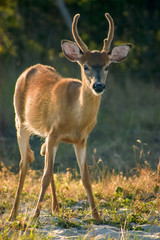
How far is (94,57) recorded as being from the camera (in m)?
5.12

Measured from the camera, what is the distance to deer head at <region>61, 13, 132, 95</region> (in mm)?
4910

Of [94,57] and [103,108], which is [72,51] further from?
[103,108]

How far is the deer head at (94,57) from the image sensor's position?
491 centimetres

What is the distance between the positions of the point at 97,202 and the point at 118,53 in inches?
73.5

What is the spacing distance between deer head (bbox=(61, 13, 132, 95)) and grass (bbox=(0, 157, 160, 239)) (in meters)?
1.34

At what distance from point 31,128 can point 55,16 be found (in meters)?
8.09

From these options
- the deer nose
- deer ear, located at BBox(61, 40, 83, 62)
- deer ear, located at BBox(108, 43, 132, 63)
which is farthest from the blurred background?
the deer nose

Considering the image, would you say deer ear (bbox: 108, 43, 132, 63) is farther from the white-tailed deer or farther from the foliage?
the foliage

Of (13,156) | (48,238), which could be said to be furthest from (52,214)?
(13,156)

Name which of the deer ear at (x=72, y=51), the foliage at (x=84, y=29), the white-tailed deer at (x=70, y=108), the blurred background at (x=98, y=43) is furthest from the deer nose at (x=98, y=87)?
the foliage at (x=84, y=29)

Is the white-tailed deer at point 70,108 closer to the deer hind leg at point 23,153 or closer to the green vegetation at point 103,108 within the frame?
the deer hind leg at point 23,153

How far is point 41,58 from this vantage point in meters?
12.4

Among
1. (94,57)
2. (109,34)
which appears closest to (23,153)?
(94,57)

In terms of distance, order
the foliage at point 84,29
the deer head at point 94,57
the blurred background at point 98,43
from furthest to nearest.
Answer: the foliage at point 84,29 < the blurred background at point 98,43 < the deer head at point 94,57
